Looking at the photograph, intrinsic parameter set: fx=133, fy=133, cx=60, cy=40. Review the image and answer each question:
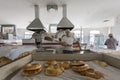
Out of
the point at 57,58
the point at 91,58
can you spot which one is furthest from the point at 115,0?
the point at 57,58

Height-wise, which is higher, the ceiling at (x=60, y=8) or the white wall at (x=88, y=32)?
the ceiling at (x=60, y=8)

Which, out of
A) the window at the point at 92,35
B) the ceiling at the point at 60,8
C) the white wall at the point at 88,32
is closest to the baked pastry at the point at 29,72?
the ceiling at the point at 60,8

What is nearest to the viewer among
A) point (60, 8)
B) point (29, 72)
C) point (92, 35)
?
point (29, 72)

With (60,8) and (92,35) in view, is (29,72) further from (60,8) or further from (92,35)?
(92,35)

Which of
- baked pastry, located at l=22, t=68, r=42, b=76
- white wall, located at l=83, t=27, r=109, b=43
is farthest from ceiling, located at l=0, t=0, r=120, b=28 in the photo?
white wall, located at l=83, t=27, r=109, b=43

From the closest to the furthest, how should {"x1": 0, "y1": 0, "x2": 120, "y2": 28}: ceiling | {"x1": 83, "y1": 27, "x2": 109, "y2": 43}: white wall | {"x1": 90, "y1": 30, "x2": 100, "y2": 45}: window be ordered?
{"x1": 0, "y1": 0, "x2": 120, "y2": 28}: ceiling → {"x1": 83, "y1": 27, "x2": 109, "y2": 43}: white wall → {"x1": 90, "y1": 30, "x2": 100, "y2": 45}: window

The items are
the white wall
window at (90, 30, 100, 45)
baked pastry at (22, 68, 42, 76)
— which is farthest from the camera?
window at (90, 30, 100, 45)

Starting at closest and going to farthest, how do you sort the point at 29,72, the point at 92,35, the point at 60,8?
the point at 29,72 < the point at 60,8 < the point at 92,35

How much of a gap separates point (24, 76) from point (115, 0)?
3.87m

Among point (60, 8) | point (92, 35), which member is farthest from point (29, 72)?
point (92, 35)

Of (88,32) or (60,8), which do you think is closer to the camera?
(60,8)

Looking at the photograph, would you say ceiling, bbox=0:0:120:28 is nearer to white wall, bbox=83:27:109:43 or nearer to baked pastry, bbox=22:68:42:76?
baked pastry, bbox=22:68:42:76

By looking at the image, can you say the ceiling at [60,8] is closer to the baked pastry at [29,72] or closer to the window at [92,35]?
the baked pastry at [29,72]

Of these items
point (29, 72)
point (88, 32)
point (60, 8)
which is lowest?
point (29, 72)
